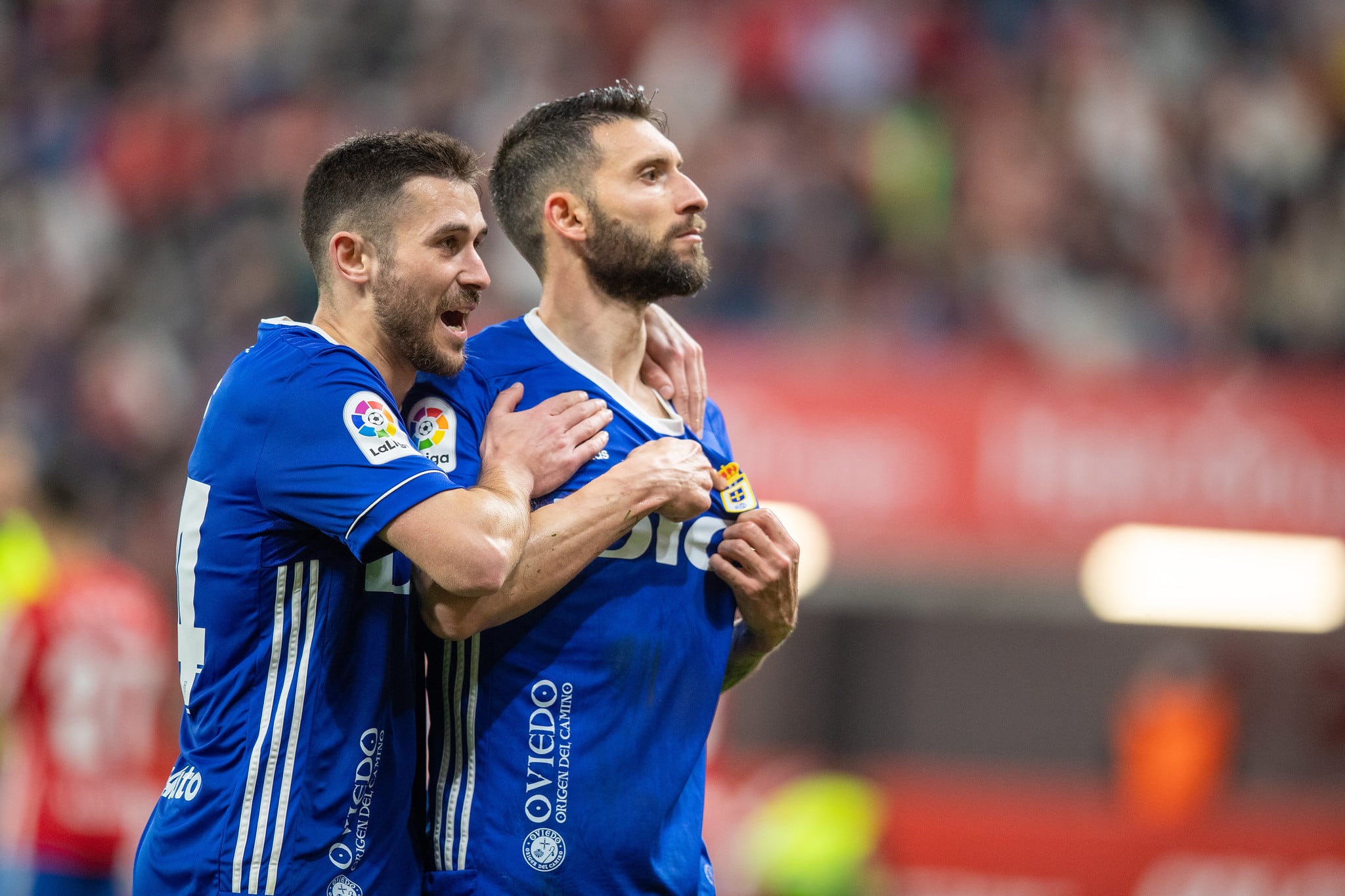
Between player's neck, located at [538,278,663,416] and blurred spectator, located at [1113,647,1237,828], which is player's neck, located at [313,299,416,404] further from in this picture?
→ blurred spectator, located at [1113,647,1237,828]

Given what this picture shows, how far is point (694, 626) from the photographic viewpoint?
4.05 metres

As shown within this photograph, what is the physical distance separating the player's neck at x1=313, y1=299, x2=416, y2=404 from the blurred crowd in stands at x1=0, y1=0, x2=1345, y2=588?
661cm

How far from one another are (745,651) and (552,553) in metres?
0.85

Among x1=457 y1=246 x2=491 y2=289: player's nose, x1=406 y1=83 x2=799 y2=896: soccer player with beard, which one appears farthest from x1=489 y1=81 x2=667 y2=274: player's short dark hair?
x1=457 y1=246 x2=491 y2=289: player's nose

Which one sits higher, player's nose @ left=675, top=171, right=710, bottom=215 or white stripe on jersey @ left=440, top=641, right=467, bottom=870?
player's nose @ left=675, top=171, right=710, bottom=215

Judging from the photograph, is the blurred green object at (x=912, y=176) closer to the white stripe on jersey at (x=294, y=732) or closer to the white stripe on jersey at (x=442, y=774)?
the white stripe on jersey at (x=442, y=774)

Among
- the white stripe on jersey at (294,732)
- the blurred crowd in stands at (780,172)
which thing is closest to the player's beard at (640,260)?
the white stripe on jersey at (294,732)

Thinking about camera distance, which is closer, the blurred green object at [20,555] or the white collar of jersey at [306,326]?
the white collar of jersey at [306,326]

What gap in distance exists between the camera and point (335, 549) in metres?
3.73

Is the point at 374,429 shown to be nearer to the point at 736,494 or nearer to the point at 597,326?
the point at 597,326

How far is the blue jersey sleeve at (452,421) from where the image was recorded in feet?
12.6

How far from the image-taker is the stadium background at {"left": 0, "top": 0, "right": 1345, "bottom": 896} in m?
9.67

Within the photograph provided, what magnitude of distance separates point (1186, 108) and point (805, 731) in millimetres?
5421

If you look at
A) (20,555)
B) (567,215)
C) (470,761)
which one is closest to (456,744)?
(470,761)
